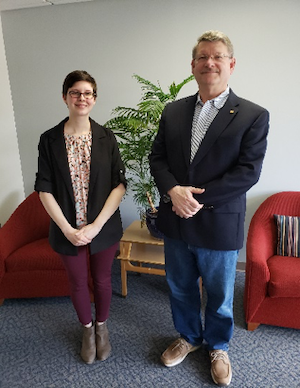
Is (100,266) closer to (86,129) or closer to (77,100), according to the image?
(86,129)

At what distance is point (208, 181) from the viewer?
1502 mm

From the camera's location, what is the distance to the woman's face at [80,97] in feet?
5.26

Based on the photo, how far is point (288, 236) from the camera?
2336mm

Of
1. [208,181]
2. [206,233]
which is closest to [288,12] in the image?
[208,181]

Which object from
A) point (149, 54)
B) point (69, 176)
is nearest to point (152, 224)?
point (69, 176)

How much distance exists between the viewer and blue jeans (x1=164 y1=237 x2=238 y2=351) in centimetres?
162

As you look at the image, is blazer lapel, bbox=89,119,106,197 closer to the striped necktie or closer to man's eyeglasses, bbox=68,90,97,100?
man's eyeglasses, bbox=68,90,97,100

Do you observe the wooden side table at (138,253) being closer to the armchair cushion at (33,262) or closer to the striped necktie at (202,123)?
the armchair cushion at (33,262)

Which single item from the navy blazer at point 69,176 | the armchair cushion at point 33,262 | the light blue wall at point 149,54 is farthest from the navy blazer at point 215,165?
the light blue wall at point 149,54

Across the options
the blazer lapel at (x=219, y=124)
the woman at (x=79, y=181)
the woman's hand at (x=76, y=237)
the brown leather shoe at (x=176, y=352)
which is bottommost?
the brown leather shoe at (x=176, y=352)

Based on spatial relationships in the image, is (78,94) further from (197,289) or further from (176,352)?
(176,352)

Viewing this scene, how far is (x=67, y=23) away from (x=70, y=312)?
244 cm

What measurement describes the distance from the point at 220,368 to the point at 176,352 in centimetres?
27

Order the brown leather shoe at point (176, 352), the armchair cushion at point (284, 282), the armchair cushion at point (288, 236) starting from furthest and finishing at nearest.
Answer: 1. the armchair cushion at point (288, 236)
2. the armchair cushion at point (284, 282)
3. the brown leather shoe at point (176, 352)
